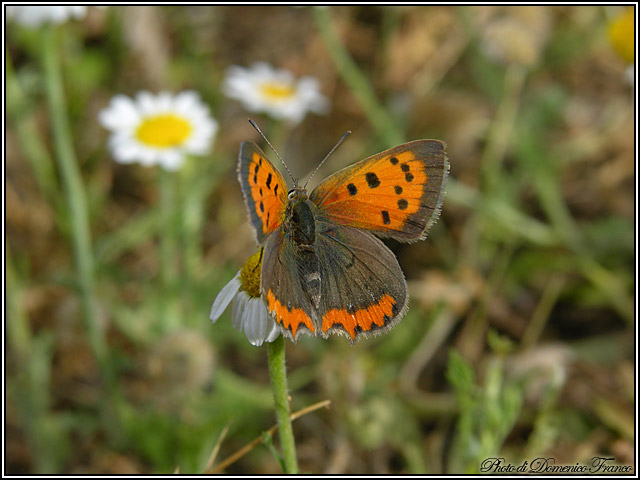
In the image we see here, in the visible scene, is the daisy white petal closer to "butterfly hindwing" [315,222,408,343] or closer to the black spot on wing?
"butterfly hindwing" [315,222,408,343]

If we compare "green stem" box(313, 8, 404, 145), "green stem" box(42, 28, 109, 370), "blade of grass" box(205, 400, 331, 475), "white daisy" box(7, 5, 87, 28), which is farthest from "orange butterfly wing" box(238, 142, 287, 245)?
"green stem" box(313, 8, 404, 145)

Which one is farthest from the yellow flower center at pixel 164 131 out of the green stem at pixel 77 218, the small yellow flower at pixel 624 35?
the small yellow flower at pixel 624 35

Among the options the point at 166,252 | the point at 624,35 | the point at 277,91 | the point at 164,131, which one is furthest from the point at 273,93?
the point at 624,35

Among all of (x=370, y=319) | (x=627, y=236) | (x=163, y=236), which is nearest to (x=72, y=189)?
(x=163, y=236)

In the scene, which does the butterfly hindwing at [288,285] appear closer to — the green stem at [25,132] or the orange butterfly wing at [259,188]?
the orange butterfly wing at [259,188]

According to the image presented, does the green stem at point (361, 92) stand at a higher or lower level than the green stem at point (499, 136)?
higher

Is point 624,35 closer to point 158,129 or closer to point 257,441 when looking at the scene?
point 158,129

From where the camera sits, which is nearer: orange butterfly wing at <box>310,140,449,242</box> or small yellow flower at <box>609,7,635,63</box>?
orange butterfly wing at <box>310,140,449,242</box>

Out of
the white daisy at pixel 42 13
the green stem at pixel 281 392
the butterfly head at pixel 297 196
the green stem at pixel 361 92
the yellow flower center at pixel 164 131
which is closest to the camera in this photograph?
the green stem at pixel 281 392
